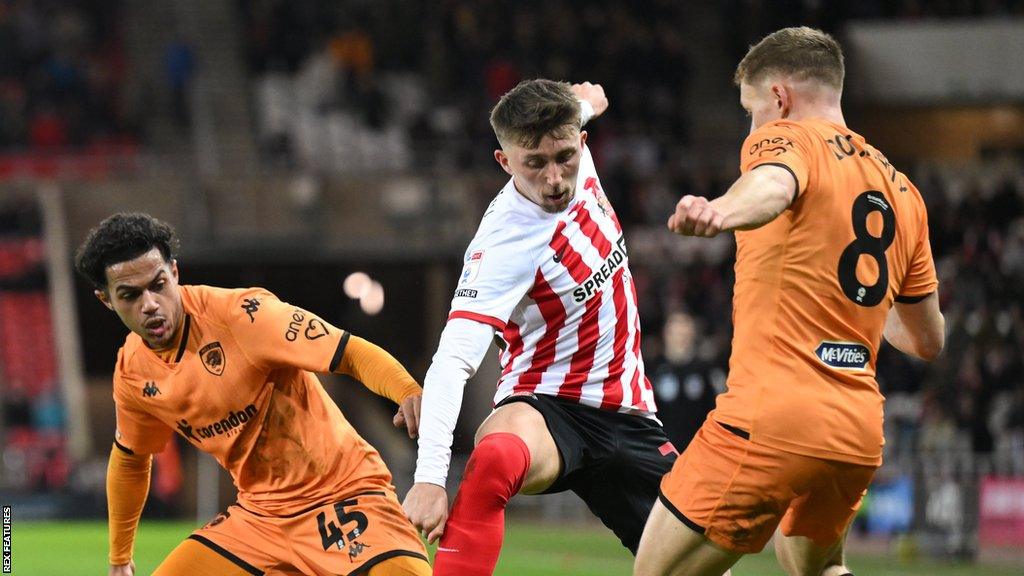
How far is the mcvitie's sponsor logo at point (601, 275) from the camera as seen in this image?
18.8 ft

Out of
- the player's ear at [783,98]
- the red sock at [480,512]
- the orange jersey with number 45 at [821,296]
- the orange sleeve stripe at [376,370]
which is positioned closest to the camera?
the orange jersey with number 45 at [821,296]

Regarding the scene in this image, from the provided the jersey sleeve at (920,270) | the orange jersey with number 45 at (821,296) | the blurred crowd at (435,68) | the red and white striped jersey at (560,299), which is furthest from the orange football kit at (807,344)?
the blurred crowd at (435,68)

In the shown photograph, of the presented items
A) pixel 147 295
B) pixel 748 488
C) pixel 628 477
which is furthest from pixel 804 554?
pixel 147 295

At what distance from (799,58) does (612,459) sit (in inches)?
66.2

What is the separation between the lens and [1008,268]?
60.7 feet

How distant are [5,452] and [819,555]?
16825 mm

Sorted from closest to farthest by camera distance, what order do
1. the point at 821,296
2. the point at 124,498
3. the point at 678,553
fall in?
the point at 821,296
the point at 678,553
the point at 124,498

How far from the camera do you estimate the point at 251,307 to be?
5863 millimetres

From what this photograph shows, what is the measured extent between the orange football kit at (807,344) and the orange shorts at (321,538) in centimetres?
126

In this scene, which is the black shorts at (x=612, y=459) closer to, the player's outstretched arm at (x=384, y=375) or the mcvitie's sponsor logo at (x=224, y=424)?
the player's outstretched arm at (x=384, y=375)

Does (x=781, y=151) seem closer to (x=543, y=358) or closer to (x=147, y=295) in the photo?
(x=543, y=358)

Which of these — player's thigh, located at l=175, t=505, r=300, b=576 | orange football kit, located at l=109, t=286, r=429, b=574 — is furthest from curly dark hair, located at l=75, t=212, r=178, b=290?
player's thigh, located at l=175, t=505, r=300, b=576

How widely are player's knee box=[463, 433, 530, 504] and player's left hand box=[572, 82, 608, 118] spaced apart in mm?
1637

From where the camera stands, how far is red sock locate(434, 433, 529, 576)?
524 centimetres
